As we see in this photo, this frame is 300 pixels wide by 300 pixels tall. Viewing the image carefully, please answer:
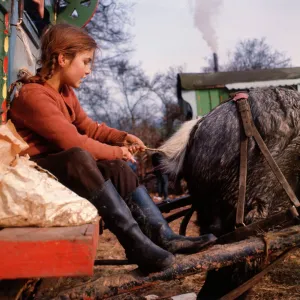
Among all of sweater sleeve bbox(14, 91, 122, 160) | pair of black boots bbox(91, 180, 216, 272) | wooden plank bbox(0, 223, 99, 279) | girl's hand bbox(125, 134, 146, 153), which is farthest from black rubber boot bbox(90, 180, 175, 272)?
girl's hand bbox(125, 134, 146, 153)

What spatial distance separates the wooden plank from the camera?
56.7 inches

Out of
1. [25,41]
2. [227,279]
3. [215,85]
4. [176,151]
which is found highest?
[215,85]

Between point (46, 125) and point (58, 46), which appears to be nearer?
point (46, 125)

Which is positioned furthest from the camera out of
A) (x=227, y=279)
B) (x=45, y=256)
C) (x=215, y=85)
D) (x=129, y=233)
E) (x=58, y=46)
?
(x=215, y=85)

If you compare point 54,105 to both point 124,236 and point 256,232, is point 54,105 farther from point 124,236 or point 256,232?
point 256,232

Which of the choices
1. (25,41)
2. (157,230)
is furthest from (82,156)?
(25,41)

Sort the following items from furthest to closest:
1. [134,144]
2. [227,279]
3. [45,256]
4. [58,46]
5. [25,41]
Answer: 1. [25,41]
2. [134,144]
3. [227,279]
4. [58,46]
5. [45,256]

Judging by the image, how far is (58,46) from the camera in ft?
7.32

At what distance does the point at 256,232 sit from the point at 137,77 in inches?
789

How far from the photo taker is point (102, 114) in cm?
2088

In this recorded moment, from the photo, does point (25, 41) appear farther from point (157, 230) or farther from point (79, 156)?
point (157, 230)

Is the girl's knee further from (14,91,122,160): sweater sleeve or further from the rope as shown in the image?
the rope

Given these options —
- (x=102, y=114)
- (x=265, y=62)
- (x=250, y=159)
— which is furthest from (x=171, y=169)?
(x=265, y=62)

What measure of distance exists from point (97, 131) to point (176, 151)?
57 cm
